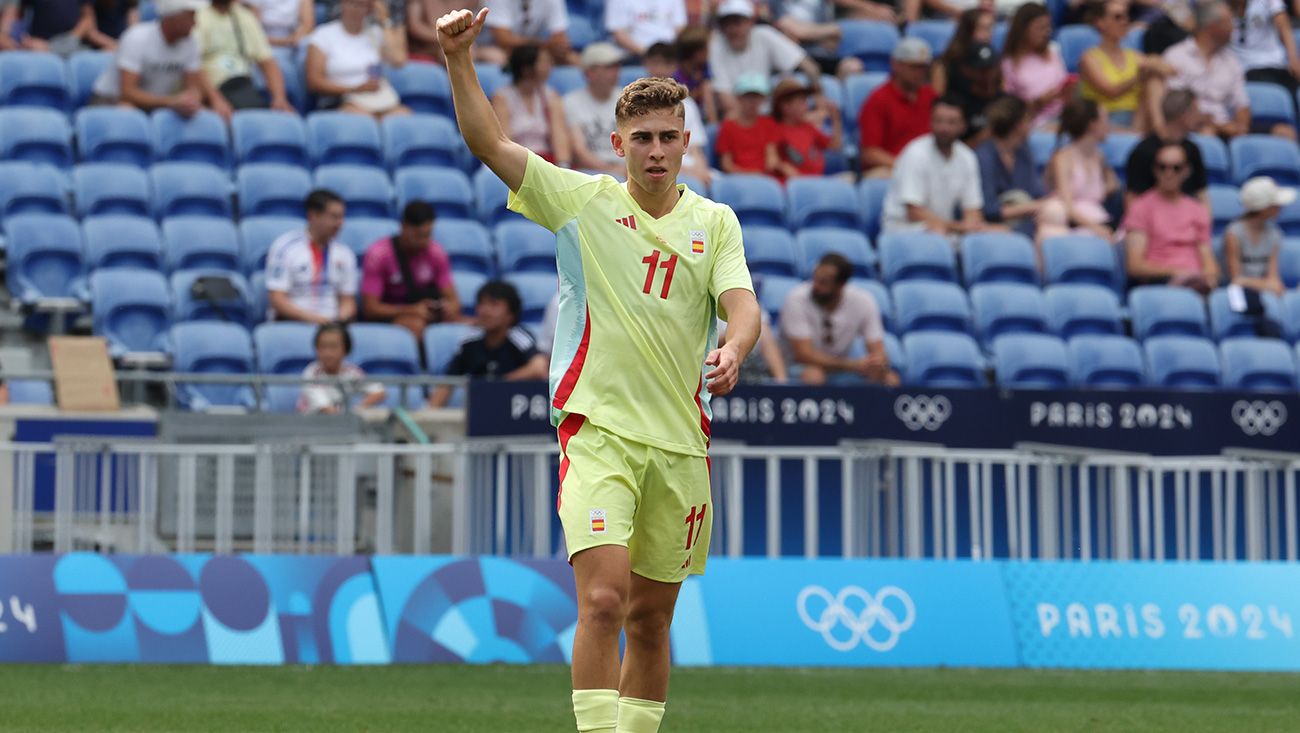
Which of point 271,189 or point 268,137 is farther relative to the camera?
point 268,137

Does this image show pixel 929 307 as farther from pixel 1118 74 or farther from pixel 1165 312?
pixel 1118 74

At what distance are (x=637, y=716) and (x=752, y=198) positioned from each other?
10.4 metres

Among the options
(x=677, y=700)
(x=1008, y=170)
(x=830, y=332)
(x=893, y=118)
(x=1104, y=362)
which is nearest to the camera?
(x=677, y=700)

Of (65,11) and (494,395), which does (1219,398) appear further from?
(65,11)

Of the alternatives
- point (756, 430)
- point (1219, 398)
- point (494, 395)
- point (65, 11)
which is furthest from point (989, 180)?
point (65, 11)

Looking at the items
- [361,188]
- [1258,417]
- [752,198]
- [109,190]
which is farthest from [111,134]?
[1258,417]

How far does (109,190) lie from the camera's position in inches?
575

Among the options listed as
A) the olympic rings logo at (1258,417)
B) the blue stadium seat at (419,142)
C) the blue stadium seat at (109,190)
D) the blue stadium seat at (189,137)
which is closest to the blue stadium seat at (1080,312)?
the olympic rings logo at (1258,417)

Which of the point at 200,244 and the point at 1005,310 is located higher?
the point at 200,244

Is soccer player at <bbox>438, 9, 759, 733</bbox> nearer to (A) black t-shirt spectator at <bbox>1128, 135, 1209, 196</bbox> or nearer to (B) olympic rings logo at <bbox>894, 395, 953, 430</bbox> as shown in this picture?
(B) olympic rings logo at <bbox>894, 395, 953, 430</bbox>

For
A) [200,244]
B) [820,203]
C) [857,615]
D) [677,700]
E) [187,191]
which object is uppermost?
[187,191]

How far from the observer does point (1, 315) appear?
46.4 feet

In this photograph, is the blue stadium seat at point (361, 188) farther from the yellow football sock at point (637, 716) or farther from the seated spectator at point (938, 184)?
the yellow football sock at point (637, 716)

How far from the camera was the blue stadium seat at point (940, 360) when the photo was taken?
48.6 feet
